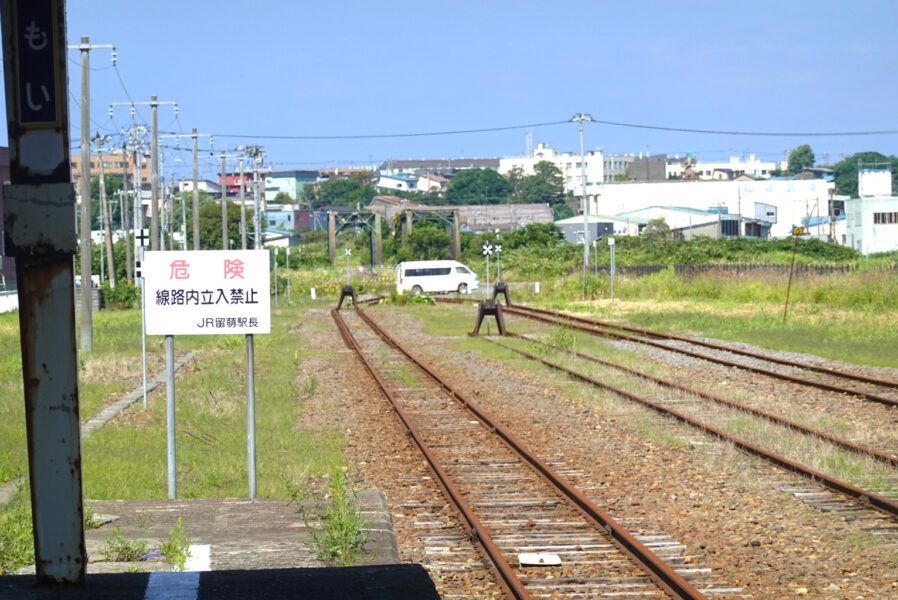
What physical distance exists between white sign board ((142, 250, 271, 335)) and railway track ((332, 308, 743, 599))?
2.45m

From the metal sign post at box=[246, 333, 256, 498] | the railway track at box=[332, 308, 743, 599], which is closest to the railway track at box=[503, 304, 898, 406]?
the railway track at box=[332, 308, 743, 599]

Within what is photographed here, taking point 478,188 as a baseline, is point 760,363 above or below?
below

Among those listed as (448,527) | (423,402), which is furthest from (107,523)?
(423,402)

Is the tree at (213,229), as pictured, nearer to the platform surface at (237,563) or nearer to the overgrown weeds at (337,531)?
the platform surface at (237,563)

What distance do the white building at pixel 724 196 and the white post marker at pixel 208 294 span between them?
109 meters

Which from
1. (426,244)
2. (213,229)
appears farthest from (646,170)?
(426,244)

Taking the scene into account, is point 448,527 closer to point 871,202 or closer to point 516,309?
point 516,309

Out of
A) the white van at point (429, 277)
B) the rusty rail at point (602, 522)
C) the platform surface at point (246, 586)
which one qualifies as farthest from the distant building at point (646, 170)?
the platform surface at point (246, 586)

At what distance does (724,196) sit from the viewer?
122562 millimetres

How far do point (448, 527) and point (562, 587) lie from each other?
1.94 metres

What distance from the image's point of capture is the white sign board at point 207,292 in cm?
1037

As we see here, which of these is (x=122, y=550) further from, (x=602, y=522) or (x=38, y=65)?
(x=38, y=65)

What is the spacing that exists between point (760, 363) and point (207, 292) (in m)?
14.3

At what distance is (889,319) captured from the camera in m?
30.5
